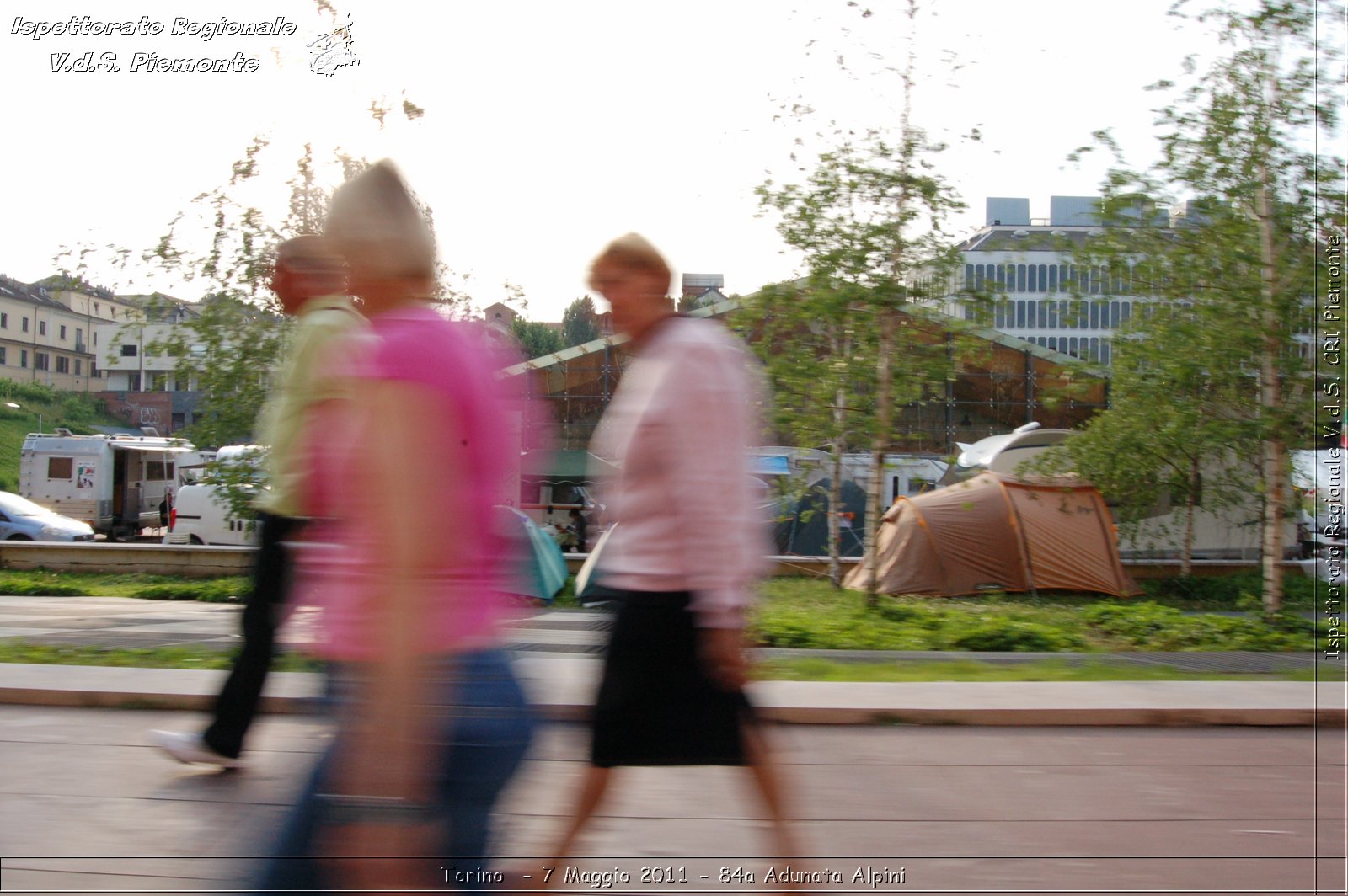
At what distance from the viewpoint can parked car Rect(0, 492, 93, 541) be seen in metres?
25.1

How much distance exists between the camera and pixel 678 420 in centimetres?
295

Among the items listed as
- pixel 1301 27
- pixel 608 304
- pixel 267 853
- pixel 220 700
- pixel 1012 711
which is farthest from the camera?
pixel 1301 27

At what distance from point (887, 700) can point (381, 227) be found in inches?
190

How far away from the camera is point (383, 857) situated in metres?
1.95

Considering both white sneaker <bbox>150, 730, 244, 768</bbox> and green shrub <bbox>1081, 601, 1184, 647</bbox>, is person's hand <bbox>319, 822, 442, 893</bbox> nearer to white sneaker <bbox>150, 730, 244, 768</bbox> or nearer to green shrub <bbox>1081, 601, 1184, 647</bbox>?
white sneaker <bbox>150, 730, 244, 768</bbox>

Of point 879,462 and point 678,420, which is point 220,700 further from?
point 879,462

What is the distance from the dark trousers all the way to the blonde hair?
1812 millimetres

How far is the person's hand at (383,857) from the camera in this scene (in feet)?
6.40

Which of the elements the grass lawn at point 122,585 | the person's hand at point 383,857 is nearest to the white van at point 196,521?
the grass lawn at point 122,585

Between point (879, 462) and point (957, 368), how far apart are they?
1520 mm

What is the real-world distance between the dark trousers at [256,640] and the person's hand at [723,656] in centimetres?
168

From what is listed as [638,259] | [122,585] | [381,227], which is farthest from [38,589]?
[381,227]

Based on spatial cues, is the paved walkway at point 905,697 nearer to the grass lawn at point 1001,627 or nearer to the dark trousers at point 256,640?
the dark trousers at point 256,640

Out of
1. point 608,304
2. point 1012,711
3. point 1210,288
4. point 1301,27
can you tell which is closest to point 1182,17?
point 1301,27
